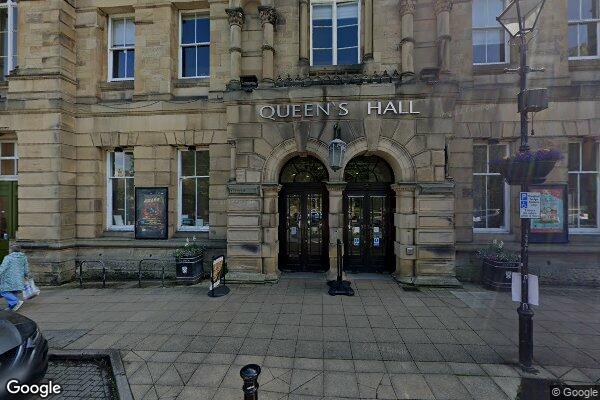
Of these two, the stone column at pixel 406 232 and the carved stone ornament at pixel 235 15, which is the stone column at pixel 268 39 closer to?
the carved stone ornament at pixel 235 15

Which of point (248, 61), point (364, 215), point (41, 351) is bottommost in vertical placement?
point (41, 351)

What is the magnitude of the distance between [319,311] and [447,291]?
3.75 meters

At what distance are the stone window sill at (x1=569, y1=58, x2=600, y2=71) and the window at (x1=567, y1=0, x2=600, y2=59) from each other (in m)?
0.25

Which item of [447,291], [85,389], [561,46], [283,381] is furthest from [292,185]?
[561,46]

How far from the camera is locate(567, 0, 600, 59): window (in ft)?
29.0

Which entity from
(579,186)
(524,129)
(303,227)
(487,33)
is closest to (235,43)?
(303,227)

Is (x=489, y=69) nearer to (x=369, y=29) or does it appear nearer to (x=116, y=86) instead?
(x=369, y=29)

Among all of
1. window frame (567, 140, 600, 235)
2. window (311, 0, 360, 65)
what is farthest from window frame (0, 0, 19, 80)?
window frame (567, 140, 600, 235)

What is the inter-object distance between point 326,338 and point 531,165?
445cm

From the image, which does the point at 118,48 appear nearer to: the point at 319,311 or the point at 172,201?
the point at 172,201

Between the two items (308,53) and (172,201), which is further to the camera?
(172,201)

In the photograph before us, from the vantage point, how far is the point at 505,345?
501 cm

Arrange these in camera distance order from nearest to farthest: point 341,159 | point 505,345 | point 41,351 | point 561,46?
point 41,351 → point 505,345 → point 341,159 → point 561,46

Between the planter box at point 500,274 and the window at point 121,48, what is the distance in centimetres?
1303
